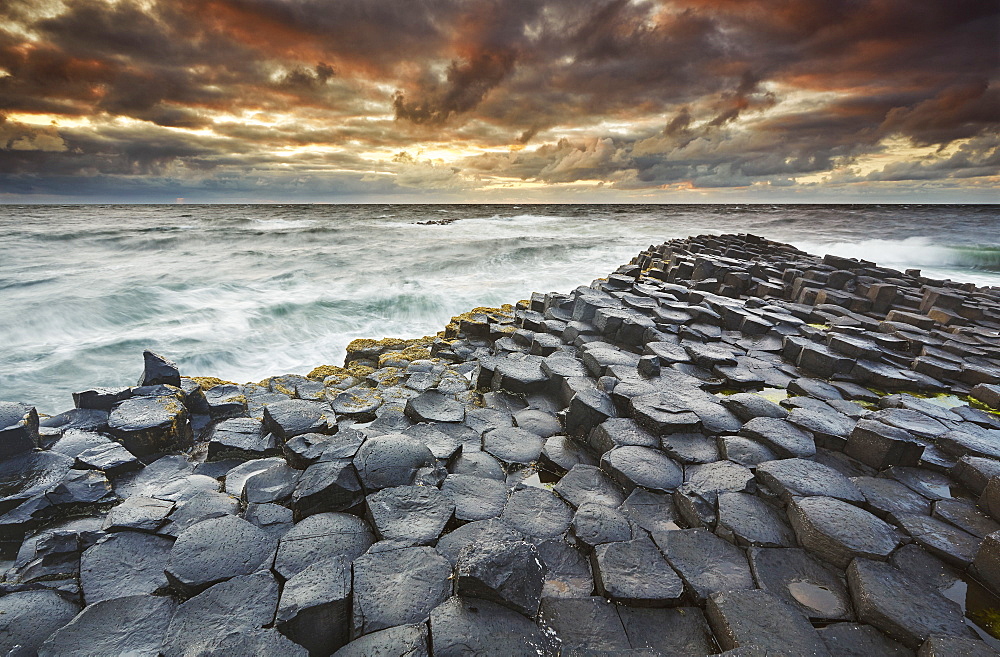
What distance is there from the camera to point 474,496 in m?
2.72

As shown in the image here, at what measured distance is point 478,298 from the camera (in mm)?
11586

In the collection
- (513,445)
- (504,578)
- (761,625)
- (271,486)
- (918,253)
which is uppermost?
(504,578)

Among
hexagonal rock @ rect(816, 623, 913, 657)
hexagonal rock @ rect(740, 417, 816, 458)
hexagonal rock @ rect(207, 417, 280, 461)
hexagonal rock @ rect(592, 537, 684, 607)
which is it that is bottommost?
hexagonal rock @ rect(207, 417, 280, 461)

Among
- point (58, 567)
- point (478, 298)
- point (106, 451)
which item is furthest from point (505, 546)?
point (478, 298)

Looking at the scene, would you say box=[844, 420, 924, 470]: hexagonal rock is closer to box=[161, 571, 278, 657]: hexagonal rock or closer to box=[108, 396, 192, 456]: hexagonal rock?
box=[161, 571, 278, 657]: hexagonal rock

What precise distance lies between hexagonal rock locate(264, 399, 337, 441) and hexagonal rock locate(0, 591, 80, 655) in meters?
1.49

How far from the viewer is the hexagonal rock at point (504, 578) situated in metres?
1.85

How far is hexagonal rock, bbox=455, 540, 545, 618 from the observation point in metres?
1.85

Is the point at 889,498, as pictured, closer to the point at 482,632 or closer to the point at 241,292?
the point at 482,632

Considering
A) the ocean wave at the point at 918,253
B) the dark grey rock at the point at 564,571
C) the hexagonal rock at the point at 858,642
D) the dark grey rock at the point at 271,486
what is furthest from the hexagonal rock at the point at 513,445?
the ocean wave at the point at 918,253

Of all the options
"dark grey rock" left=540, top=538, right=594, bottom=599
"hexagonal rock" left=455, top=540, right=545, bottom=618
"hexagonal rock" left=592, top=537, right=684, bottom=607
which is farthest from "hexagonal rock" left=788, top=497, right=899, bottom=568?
"hexagonal rock" left=455, top=540, right=545, bottom=618

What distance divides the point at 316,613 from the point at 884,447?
3.68 m

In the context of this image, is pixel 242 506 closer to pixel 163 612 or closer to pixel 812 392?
pixel 163 612

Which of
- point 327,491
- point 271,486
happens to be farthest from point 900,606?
point 271,486
